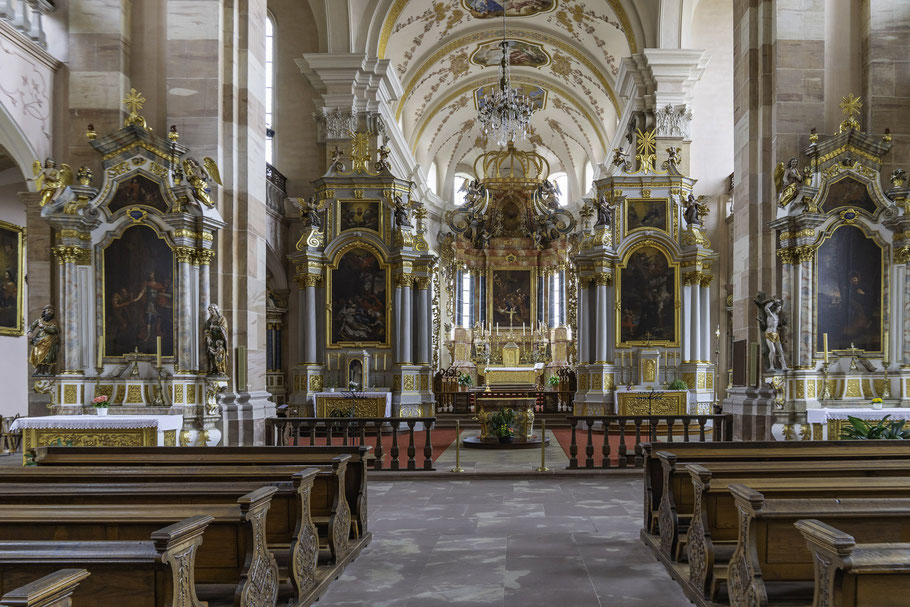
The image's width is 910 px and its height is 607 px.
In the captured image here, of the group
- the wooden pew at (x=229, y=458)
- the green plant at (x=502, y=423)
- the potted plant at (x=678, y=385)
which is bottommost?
the green plant at (x=502, y=423)

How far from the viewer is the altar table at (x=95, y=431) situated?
9188 mm

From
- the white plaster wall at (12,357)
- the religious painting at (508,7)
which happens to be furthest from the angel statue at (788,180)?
the religious painting at (508,7)

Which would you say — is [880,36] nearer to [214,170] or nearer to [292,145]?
[214,170]

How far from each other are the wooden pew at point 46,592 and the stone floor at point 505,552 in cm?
282

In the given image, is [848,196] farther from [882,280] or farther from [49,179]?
[49,179]

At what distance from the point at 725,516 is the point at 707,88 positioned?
59.6 feet

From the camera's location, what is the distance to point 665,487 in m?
5.97

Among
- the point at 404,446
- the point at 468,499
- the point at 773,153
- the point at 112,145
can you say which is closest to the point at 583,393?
the point at 404,446

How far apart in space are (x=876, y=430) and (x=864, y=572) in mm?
6974

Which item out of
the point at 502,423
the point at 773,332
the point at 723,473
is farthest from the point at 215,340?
the point at 773,332

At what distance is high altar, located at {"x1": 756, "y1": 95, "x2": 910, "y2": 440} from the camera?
402 inches

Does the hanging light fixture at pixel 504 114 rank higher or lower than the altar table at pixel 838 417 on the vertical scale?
higher

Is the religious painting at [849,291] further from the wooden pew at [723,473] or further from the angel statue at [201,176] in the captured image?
the angel statue at [201,176]

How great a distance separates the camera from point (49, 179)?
31.4 ft
